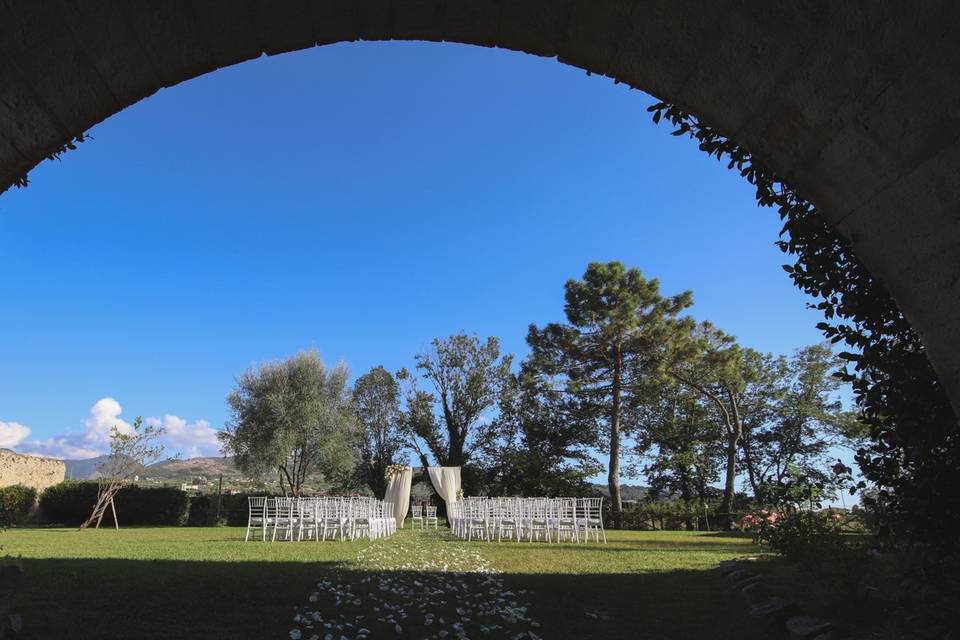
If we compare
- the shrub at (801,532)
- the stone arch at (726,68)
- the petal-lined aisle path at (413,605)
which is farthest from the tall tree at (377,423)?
the stone arch at (726,68)

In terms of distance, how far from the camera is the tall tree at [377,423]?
1124 inches

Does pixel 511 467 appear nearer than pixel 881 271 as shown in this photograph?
No

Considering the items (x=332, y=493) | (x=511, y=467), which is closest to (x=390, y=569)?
(x=511, y=467)

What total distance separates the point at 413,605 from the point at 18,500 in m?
20.9

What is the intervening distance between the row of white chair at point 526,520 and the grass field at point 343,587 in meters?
2.55

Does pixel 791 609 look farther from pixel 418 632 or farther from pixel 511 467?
pixel 511 467

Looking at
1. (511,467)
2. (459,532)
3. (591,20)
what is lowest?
(459,532)

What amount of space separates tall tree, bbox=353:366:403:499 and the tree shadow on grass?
21672 millimetres

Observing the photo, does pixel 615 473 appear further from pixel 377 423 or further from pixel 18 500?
pixel 18 500

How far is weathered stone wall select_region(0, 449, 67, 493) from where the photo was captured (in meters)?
20.0

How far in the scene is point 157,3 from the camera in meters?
Answer: 1.74

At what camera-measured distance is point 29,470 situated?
21000 millimetres

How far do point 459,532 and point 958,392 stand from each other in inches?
566

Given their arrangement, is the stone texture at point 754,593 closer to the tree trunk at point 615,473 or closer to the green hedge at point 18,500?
the tree trunk at point 615,473
